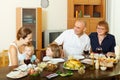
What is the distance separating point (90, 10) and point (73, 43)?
2143mm

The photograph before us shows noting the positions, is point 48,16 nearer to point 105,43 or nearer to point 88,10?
point 88,10

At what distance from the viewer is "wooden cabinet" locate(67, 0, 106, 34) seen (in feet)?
17.8

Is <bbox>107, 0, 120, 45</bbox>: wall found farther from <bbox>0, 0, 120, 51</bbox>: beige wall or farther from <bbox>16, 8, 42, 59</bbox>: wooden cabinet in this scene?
<bbox>16, 8, 42, 59</bbox>: wooden cabinet

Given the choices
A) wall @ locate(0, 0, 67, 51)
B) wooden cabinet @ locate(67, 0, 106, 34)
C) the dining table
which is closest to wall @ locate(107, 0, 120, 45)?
wooden cabinet @ locate(67, 0, 106, 34)

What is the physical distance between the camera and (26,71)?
8.04 feet

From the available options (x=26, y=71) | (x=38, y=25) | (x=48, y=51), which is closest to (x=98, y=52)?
(x=48, y=51)

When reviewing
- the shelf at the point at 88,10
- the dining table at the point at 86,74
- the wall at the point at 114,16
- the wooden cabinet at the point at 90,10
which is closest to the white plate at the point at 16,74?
the dining table at the point at 86,74

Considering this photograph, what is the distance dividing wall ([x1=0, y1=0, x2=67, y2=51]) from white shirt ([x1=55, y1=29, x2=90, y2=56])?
1.58 metres

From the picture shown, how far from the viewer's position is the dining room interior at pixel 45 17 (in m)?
4.98

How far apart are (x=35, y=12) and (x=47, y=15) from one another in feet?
1.60

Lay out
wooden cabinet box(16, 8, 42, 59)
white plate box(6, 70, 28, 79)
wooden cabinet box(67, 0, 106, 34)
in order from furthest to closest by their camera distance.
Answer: wooden cabinet box(67, 0, 106, 34) < wooden cabinet box(16, 8, 42, 59) < white plate box(6, 70, 28, 79)

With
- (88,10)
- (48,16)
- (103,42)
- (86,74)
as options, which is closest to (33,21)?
(48,16)

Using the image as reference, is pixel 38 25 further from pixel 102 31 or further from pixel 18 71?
pixel 18 71

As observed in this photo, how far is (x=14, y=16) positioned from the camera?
199 inches
